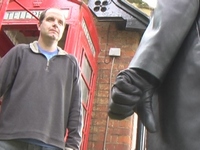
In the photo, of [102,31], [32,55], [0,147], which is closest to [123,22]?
[102,31]

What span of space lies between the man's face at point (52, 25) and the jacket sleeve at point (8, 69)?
0.24 m

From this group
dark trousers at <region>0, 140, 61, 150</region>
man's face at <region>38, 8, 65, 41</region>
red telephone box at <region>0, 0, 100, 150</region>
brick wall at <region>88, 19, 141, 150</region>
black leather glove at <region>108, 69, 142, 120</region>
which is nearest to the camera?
black leather glove at <region>108, 69, 142, 120</region>

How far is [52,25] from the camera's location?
2197 millimetres

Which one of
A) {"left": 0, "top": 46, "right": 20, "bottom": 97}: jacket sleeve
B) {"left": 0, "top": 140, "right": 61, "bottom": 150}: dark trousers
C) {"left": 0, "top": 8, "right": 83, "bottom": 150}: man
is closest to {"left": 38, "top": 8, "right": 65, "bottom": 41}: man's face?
{"left": 0, "top": 8, "right": 83, "bottom": 150}: man

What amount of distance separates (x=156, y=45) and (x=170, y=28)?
69 mm

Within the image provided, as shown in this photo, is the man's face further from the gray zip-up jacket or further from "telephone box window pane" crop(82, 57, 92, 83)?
"telephone box window pane" crop(82, 57, 92, 83)

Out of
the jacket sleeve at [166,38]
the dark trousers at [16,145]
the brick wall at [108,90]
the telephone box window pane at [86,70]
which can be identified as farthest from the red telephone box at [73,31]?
the jacket sleeve at [166,38]

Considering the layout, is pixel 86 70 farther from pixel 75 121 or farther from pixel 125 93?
pixel 125 93

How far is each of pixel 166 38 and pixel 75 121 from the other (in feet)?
3.42

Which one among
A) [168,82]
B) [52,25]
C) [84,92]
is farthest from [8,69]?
[84,92]

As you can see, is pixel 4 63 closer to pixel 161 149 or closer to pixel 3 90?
pixel 3 90

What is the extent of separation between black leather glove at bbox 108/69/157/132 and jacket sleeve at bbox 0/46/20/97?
0.96 metres

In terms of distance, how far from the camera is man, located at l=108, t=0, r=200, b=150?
106 cm

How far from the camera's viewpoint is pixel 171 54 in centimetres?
112
